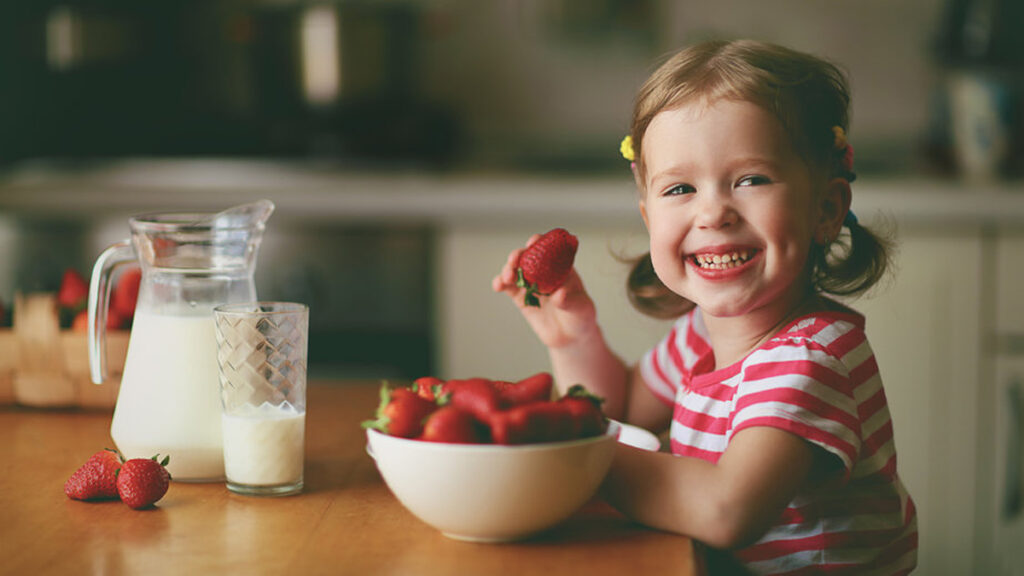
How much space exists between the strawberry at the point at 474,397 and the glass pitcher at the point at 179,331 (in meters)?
0.25

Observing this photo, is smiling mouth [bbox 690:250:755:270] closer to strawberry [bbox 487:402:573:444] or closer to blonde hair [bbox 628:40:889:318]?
blonde hair [bbox 628:40:889:318]

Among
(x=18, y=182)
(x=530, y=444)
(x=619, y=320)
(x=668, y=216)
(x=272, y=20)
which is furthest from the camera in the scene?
(x=272, y=20)

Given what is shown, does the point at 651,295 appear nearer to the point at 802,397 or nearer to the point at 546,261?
the point at 546,261

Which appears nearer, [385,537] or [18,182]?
[385,537]

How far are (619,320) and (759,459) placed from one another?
4.65ft

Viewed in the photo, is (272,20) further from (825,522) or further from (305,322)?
(825,522)

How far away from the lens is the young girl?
0.82 m

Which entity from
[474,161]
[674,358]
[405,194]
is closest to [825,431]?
[674,358]

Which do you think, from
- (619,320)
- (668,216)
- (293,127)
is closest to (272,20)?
(293,127)

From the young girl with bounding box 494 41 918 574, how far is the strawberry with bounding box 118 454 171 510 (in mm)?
345

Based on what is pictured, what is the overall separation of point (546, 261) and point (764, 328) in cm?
21


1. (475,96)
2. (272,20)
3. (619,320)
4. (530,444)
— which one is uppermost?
(272,20)

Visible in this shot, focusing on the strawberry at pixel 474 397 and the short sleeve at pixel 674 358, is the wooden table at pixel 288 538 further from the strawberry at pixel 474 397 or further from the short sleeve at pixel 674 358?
the short sleeve at pixel 674 358

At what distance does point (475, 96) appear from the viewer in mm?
2912
